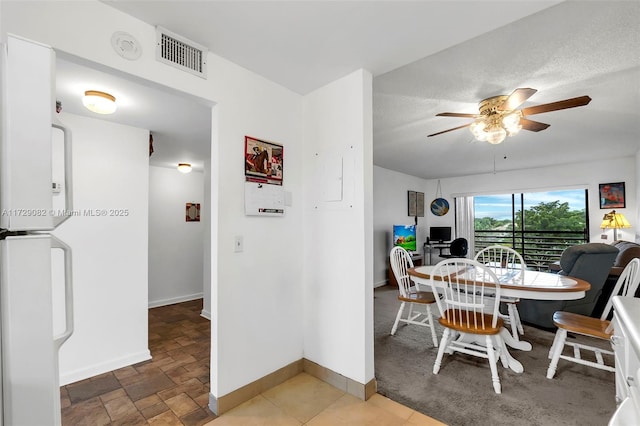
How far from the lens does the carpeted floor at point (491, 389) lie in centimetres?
185

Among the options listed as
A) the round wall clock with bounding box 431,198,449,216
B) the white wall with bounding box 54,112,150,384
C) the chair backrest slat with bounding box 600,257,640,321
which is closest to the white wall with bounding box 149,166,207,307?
the white wall with bounding box 54,112,150,384

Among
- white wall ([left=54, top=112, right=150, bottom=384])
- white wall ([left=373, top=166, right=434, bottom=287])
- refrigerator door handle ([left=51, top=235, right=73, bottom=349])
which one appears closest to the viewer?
refrigerator door handle ([left=51, top=235, right=73, bottom=349])

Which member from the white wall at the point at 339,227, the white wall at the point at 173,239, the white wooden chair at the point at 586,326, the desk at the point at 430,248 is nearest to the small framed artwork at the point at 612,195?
the desk at the point at 430,248

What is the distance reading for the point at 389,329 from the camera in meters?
3.40

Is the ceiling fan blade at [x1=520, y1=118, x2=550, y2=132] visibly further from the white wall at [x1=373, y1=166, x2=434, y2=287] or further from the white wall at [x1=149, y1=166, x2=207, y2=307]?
the white wall at [x1=149, y1=166, x2=207, y2=307]

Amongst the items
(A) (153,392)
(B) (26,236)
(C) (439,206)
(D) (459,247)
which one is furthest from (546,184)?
(B) (26,236)

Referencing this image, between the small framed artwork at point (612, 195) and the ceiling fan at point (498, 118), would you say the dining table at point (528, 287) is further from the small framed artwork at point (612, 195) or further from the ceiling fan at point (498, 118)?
the small framed artwork at point (612, 195)

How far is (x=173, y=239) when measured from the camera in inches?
192

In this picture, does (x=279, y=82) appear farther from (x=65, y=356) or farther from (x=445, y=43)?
(x=65, y=356)

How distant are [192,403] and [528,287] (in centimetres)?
259

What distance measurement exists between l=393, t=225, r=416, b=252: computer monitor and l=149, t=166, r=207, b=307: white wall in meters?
3.58

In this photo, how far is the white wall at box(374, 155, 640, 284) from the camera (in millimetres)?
5031

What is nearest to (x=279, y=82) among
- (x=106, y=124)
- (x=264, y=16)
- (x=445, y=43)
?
(x=264, y=16)

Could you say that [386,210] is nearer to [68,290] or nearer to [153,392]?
[153,392]
